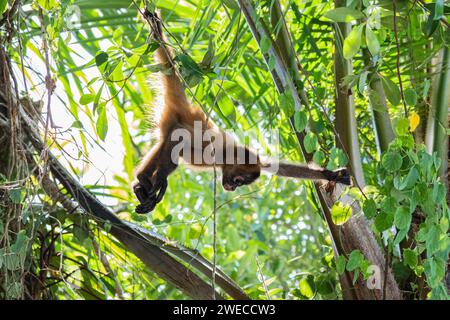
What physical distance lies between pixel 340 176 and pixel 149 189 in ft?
2.43

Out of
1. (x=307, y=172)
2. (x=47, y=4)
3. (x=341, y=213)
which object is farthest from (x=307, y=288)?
(x=47, y=4)

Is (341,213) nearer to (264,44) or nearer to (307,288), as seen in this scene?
(264,44)

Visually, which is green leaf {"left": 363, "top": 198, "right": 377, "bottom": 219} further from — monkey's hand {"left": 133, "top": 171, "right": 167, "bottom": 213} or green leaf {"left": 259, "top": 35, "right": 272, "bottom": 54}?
monkey's hand {"left": 133, "top": 171, "right": 167, "bottom": 213}

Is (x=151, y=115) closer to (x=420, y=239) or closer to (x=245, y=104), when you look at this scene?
(x=245, y=104)

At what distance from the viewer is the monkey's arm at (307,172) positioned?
2752 mm

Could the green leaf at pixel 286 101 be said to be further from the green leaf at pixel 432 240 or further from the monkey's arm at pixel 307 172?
the monkey's arm at pixel 307 172

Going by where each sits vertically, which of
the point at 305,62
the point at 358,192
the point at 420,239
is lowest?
the point at 420,239

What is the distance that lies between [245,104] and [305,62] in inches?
12.8

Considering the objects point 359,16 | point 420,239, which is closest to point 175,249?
point 420,239

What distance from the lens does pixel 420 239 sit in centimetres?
193

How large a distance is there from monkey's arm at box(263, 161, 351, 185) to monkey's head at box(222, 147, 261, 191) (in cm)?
6

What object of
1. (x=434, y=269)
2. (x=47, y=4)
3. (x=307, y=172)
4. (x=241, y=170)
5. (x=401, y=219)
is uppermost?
(x=47, y=4)

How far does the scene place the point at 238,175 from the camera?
3.24 metres

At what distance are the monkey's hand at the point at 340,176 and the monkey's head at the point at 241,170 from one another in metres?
0.55
